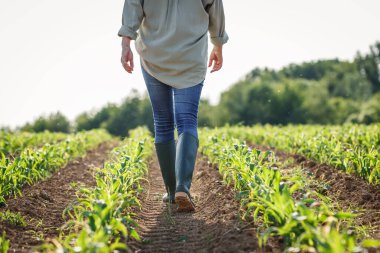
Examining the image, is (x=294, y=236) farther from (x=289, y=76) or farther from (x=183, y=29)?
(x=289, y=76)

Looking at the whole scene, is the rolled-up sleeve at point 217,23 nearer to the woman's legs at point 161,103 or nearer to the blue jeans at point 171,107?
the blue jeans at point 171,107

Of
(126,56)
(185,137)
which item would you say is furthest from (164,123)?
(126,56)

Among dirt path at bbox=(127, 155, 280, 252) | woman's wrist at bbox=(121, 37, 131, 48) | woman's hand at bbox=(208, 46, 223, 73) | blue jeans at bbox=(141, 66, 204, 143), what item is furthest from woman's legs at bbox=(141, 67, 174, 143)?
dirt path at bbox=(127, 155, 280, 252)

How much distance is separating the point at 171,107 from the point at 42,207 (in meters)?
1.45

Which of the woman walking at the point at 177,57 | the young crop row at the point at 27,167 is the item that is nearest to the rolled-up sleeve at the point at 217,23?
the woman walking at the point at 177,57

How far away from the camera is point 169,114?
3400mm

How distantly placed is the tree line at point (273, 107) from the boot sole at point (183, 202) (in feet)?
94.2

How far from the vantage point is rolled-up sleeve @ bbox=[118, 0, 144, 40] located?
323 cm

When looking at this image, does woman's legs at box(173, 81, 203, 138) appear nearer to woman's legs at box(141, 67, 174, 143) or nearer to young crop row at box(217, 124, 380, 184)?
woman's legs at box(141, 67, 174, 143)

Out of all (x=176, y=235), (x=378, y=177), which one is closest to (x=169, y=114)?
(x=176, y=235)

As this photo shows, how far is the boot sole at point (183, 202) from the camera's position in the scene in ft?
10.3

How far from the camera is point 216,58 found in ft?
11.9

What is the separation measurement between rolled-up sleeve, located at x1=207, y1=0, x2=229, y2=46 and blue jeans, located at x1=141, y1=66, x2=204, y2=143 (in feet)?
1.56

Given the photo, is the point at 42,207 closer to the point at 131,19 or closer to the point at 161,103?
the point at 161,103
